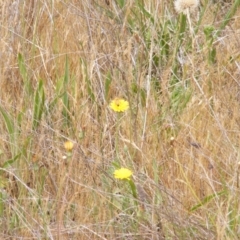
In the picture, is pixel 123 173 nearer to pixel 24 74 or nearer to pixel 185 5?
pixel 24 74

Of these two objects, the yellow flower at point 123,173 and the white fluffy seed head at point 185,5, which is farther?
the white fluffy seed head at point 185,5

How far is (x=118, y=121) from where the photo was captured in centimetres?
195

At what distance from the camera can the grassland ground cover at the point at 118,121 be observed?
1.72 metres

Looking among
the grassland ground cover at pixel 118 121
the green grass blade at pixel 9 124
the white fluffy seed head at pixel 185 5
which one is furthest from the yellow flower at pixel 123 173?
the white fluffy seed head at pixel 185 5

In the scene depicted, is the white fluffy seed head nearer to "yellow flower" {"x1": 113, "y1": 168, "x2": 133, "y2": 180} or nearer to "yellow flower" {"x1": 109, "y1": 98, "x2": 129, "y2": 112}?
"yellow flower" {"x1": 109, "y1": 98, "x2": 129, "y2": 112}

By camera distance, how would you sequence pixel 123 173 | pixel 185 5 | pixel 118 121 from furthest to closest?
pixel 185 5, pixel 118 121, pixel 123 173

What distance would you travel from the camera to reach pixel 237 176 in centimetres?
168

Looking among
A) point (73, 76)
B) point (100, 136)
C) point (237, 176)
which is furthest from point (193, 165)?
point (73, 76)

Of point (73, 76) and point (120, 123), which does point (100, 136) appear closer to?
point (120, 123)

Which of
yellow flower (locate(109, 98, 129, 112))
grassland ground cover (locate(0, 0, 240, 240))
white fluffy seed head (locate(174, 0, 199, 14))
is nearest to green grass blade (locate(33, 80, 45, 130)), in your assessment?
grassland ground cover (locate(0, 0, 240, 240))

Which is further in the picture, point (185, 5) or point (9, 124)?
point (185, 5)

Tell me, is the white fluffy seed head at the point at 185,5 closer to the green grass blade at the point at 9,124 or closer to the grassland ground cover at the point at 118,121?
the grassland ground cover at the point at 118,121

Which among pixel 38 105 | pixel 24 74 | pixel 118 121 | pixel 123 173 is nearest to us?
pixel 123 173

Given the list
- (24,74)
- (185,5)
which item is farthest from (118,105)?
(185,5)
